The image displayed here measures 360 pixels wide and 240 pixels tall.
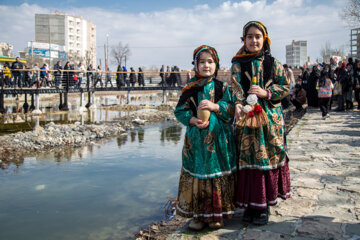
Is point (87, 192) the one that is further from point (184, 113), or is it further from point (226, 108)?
point (226, 108)

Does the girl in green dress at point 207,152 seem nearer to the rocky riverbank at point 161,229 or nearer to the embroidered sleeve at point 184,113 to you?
the embroidered sleeve at point 184,113

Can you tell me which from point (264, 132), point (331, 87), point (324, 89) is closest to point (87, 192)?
point (264, 132)

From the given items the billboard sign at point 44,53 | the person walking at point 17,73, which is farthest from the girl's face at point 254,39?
the billboard sign at point 44,53

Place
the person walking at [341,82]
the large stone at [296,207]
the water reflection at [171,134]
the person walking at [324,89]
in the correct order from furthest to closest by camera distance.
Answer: the person walking at [341,82]
the water reflection at [171,134]
the person walking at [324,89]
the large stone at [296,207]

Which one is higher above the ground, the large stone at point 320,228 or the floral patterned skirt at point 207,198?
the floral patterned skirt at point 207,198

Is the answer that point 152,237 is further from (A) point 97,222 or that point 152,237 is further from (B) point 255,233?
(B) point 255,233

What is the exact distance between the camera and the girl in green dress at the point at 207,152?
2637mm

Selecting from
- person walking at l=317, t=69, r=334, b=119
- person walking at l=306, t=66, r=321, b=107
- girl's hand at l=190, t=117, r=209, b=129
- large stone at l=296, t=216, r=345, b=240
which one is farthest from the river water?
person walking at l=306, t=66, r=321, b=107

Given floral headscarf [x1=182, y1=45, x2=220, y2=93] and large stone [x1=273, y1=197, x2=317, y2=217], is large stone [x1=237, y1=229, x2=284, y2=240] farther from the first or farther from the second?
floral headscarf [x1=182, y1=45, x2=220, y2=93]

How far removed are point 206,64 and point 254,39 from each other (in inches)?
17.9

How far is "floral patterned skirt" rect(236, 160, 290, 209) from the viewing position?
8.79ft

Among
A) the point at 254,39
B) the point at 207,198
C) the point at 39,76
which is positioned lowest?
the point at 207,198

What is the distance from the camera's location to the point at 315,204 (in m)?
3.24

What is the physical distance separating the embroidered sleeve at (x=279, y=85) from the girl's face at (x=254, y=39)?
0.21m
